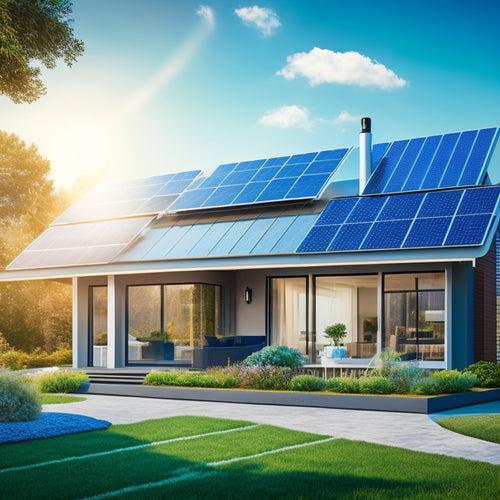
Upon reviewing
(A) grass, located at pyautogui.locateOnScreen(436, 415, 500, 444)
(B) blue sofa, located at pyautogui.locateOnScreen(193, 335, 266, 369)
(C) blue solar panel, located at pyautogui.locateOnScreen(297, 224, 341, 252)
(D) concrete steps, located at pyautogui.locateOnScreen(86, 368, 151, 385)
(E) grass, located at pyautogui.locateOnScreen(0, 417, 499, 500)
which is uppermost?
(C) blue solar panel, located at pyautogui.locateOnScreen(297, 224, 341, 252)

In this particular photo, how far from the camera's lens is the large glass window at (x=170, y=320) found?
835 inches

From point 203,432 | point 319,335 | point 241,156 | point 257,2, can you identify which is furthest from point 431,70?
point 203,432

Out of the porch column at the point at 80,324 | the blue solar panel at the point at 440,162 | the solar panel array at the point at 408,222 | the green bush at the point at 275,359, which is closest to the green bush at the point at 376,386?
the green bush at the point at 275,359

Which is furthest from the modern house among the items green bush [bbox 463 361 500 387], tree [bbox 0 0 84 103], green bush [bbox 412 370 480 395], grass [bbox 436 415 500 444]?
tree [bbox 0 0 84 103]

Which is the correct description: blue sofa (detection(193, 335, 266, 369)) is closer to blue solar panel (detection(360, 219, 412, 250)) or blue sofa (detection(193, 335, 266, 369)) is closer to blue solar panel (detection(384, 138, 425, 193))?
blue solar panel (detection(360, 219, 412, 250))

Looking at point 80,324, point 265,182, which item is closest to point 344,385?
point 265,182

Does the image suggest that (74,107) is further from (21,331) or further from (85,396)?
(85,396)

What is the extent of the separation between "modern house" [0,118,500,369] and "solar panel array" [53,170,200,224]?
0.16 m

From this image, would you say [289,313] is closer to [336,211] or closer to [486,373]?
[336,211]

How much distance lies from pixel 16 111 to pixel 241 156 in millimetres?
15642

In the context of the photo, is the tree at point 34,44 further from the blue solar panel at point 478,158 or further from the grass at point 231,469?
the blue solar panel at point 478,158

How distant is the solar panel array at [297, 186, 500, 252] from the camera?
1633cm

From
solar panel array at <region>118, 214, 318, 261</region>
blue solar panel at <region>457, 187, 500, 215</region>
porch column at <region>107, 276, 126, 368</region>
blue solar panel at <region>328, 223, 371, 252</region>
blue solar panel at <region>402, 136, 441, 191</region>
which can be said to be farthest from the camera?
porch column at <region>107, 276, 126, 368</region>

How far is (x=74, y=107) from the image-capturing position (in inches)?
1604
